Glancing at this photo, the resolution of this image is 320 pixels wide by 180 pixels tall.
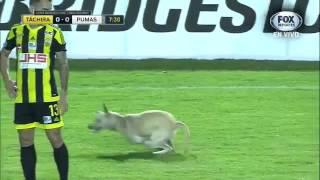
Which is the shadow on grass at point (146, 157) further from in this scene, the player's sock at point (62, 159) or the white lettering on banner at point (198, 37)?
the white lettering on banner at point (198, 37)

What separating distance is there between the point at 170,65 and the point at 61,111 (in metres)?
9.21

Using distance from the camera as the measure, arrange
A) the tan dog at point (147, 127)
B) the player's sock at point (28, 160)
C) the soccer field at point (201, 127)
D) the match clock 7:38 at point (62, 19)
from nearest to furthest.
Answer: the match clock 7:38 at point (62, 19) → the player's sock at point (28, 160) → the soccer field at point (201, 127) → the tan dog at point (147, 127)

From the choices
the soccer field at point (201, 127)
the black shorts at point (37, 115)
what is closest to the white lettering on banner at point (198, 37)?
the soccer field at point (201, 127)

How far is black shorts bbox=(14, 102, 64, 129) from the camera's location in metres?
4.90

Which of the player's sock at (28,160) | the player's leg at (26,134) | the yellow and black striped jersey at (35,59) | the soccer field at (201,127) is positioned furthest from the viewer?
the soccer field at (201,127)

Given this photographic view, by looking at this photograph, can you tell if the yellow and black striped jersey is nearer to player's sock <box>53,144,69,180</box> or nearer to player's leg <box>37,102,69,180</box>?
player's leg <box>37,102,69,180</box>

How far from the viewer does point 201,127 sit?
8.67 meters

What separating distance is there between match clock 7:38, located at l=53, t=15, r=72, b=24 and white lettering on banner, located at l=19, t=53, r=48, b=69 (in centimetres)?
32

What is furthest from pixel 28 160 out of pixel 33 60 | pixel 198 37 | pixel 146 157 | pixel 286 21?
pixel 286 21

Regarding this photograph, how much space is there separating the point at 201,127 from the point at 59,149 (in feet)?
12.5

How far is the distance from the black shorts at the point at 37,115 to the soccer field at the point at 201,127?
117 cm

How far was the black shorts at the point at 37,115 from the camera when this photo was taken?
490 cm

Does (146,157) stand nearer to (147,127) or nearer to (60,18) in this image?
(147,127)

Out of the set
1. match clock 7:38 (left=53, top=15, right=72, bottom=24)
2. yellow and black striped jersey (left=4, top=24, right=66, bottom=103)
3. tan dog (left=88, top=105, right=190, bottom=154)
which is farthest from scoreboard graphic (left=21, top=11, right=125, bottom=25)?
tan dog (left=88, top=105, right=190, bottom=154)
